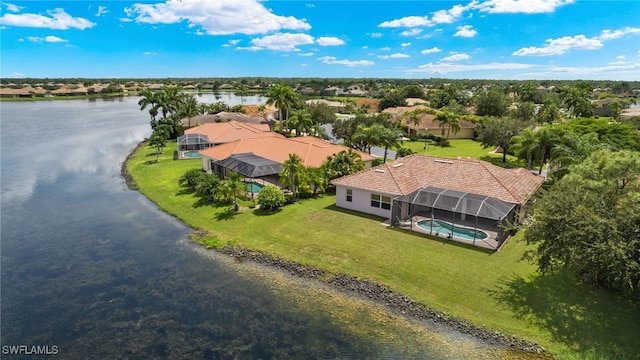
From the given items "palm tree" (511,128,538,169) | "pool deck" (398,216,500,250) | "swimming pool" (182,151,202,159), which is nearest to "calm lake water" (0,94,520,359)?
"pool deck" (398,216,500,250)

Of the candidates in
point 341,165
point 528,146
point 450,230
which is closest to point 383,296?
point 450,230

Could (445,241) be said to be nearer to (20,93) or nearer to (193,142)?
(193,142)

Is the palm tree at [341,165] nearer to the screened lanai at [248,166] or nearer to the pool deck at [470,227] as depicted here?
the screened lanai at [248,166]

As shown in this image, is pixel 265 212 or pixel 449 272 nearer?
pixel 449 272

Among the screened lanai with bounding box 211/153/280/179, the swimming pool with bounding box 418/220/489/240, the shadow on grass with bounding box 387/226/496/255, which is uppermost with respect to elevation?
the screened lanai with bounding box 211/153/280/179

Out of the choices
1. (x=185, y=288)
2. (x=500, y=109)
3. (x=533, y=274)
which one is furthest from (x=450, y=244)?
(x=500, y=109)

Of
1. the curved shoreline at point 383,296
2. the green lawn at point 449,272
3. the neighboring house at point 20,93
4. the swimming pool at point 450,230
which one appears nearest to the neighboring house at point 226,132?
the green lawn at point 449,272

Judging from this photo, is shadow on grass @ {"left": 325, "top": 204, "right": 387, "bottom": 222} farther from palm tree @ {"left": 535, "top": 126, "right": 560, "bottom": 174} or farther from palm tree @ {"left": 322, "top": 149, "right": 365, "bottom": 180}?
palm tree @ {"left": 535, "top": 126, "right": 560, "bottom": 174}

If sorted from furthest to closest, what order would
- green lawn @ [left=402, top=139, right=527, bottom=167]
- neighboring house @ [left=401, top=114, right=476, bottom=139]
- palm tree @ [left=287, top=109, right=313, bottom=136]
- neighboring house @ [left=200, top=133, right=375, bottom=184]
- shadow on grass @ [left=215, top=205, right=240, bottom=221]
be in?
neighboring house @ [left=401, top=114, right=476, bottom=139] < palm tree @ [left=287, top=109, right=313, bottom=136] < green lawn @ [left=402, top=139, right=527, bottom=167] < neighboring house @ [left=200, top=133, right=375, bottom=184] < shadow on grass @ [left=215, top=205, right=240, bottom=221]
